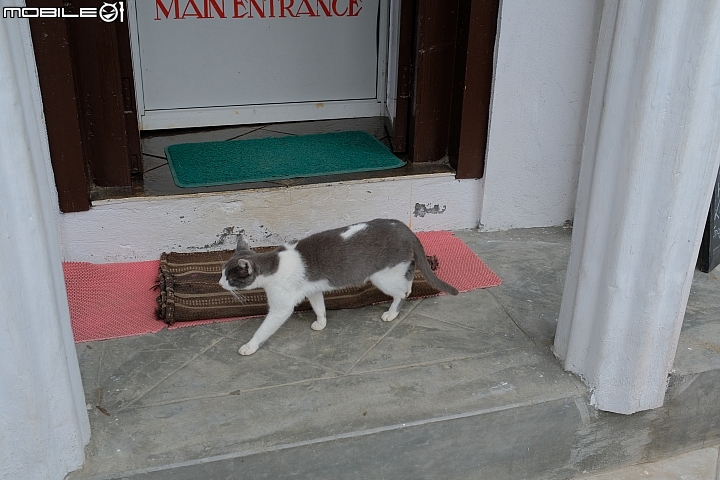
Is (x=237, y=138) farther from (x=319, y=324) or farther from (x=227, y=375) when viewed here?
(x=227, y=375)

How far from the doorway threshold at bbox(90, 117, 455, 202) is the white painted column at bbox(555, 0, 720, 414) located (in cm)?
125

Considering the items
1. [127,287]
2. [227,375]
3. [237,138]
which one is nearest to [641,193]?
[227,375]

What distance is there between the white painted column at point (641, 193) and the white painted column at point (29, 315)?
154 centimetres

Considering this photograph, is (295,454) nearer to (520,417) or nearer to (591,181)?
(520,417)

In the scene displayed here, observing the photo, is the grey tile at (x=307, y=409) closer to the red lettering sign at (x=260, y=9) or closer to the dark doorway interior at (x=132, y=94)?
the dark doorway interior at (x=132, y=94)

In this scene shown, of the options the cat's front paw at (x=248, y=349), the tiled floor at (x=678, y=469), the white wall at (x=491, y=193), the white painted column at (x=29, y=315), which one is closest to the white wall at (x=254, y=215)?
the white wall at (x=491, y=193)

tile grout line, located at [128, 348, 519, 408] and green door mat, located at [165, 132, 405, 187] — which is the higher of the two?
green door mat, located at [165, 132, 405, 187]

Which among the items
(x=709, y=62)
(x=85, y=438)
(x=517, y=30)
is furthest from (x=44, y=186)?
(x=517, y=30)

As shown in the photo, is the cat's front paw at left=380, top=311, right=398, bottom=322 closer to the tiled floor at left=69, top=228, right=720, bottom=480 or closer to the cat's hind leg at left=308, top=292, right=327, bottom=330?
the tiled floor at left=69, top=228, right=720, bottom=480

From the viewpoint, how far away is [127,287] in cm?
283

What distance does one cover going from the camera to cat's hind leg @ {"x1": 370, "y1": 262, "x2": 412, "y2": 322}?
253 centimetres

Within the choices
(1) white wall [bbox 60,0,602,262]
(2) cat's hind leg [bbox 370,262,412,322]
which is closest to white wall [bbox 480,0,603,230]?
(1) white wall [bbox 60,0,602,262]

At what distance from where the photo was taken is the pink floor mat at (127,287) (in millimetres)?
2547

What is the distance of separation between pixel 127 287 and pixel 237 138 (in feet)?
4.57
